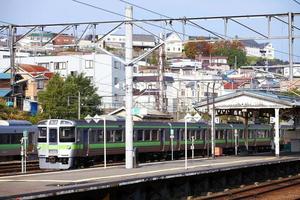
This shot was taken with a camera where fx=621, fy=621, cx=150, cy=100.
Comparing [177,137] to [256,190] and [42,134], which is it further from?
[256,190]

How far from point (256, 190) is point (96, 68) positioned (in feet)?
205

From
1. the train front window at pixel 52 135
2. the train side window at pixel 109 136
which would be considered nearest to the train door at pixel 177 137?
the train side window at pixel 109 136

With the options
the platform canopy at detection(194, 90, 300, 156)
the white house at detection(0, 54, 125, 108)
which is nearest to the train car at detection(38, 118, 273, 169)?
the platform canopy at detection(194, 90, 300, 156)

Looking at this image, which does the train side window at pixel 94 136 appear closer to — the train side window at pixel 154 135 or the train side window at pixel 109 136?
the train side window at pixel 109 136

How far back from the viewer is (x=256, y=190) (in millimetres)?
22016

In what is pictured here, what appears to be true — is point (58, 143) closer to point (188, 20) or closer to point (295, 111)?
point (188, 20)

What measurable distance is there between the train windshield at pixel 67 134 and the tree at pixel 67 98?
29.1 m

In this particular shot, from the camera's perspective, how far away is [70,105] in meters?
62.3

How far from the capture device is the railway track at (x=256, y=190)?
19719mm

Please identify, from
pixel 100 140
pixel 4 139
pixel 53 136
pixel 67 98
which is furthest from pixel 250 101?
pixel 67 98

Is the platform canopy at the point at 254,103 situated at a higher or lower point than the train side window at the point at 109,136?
higher

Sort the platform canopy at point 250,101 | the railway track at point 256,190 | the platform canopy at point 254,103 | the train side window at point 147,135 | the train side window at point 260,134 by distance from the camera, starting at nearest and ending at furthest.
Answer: the railway track at point 256,190
the platform canopy at point 254,103
the platform canopy at point 250,101
the train side window at point 147,135
the train side window at point 260,134

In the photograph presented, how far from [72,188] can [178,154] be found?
27325 millimetres

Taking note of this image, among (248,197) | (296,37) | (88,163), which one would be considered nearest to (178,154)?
(88,163)
